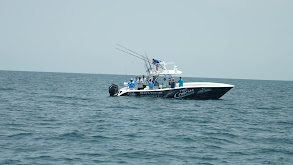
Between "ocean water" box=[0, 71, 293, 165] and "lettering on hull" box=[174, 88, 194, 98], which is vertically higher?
"lettering on hull" box=[174, 88, 194, 98]

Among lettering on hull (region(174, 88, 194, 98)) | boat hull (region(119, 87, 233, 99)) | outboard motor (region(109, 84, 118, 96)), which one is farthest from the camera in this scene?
outboard motor (region(109, 84, 118, 96))

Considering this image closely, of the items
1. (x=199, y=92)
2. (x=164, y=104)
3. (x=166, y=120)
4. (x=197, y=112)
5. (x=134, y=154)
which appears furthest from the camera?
(x=199, y=92)

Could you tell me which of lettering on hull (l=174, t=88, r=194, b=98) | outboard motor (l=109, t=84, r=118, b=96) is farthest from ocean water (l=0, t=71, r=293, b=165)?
outboard motor (l=109, t=84, r=118, b=96)

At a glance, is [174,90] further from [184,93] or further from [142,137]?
[142,137]

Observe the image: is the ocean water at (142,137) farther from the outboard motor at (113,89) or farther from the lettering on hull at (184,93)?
the outboard motor at (113,89)

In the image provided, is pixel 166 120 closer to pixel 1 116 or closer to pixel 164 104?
pixel 164 104

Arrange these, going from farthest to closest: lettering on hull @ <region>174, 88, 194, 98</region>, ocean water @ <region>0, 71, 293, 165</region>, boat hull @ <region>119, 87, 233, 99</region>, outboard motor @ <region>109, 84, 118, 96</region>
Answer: outboard motor @ <region>109, 84, 118, 96</region> → lettering on hull @ <region>174, 88, 194, 98</region> → boat hull @ <region>119, 87, 233, 99</region> → ocean water @ <region>0, 71, 293, 165</region>

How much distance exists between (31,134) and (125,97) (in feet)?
54.3

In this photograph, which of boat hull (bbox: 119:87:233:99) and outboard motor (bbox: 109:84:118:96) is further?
outboard motor (bbox: 109:84:118:96)

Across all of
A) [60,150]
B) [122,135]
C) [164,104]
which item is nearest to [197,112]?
[164,104]

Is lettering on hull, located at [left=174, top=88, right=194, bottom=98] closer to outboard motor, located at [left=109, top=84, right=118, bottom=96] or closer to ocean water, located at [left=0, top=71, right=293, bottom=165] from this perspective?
ocean water, located at [left=0, top=71, right=293, bottom=165]

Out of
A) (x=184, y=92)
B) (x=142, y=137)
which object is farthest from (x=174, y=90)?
(x=142, y=137)

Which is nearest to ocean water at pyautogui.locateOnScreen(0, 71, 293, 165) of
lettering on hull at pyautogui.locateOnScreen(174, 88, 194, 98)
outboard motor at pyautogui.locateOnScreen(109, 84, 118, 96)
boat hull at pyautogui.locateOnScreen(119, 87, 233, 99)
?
boat hull at pyautogui.locateOnScreen(119, 87, 233, 99)

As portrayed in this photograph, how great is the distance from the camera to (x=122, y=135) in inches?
583
